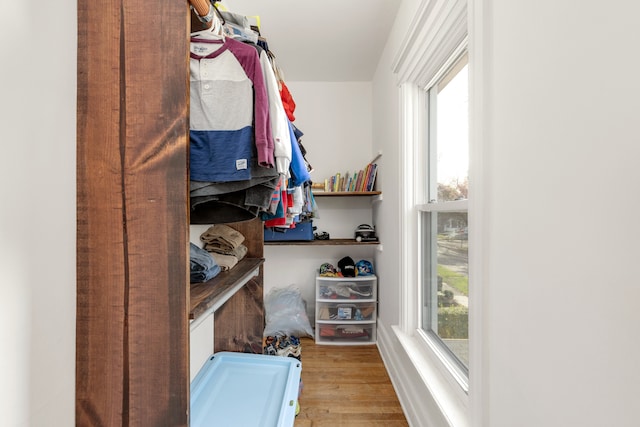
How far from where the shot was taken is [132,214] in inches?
27.4

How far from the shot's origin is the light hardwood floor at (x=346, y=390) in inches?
63.5

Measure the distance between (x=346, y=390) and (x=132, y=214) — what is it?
1733mm

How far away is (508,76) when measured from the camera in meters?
0.75

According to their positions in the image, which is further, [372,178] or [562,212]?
[372,178]

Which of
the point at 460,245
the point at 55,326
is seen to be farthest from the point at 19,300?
the point at 460,245

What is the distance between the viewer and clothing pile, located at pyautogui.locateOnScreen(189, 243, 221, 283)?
3.65ft

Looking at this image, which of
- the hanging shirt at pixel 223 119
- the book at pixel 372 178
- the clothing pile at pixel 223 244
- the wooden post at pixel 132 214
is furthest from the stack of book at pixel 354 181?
the wooden post at pixel 132 214

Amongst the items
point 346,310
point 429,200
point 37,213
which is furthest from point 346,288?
point 37,213

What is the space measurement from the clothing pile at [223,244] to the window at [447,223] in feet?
3.42

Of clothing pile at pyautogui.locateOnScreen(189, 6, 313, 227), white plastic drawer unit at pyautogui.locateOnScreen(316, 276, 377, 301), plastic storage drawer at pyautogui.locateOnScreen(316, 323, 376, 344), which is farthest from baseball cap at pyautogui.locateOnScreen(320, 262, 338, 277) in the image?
clothing pile at pyautogui.locateOnScreen(189, 6, 313, 227)

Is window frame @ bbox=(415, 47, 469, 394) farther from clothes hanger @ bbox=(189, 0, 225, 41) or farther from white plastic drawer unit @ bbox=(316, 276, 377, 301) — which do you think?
clothes hanger @ bbox=(189, 0, 225, 41)

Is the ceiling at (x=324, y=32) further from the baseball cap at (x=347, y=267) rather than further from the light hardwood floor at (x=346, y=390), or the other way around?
the light hardwood floor at (x=346, y=390)

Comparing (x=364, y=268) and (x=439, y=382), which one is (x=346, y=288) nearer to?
(x=364, y=268)

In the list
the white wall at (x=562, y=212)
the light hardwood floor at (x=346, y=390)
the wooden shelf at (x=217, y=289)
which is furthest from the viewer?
the light hardwood floor at (x=346, y=390)
